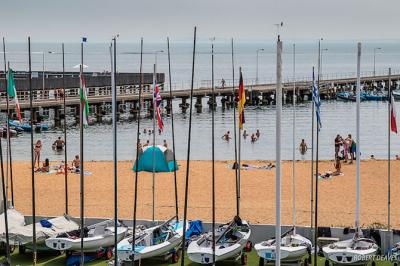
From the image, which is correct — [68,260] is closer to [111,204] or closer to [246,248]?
[246,248]

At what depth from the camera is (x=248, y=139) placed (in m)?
70.6

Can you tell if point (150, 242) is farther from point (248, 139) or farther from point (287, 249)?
point (248, 139)

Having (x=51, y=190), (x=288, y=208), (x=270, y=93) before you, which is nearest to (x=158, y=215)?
(x=288, y=208)

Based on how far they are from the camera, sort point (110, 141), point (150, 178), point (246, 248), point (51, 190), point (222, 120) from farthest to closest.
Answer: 1. point (222, 120)
2. point (110, 141)
3. point (150, 178)
4. point (51, 190)
5. point (246, 248)

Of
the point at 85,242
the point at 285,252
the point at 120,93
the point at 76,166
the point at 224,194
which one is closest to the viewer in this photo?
the point at 285,252

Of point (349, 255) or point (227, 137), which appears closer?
point (349, 255)

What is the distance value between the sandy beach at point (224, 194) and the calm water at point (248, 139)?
12.5 meters

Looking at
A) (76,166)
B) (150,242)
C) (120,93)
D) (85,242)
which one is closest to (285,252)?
(150,242)

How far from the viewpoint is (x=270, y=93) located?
105 metres

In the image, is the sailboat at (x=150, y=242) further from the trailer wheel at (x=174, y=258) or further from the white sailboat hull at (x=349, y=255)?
the white sailboat hull at (x=349, y=255)

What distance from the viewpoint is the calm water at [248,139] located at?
62.9m

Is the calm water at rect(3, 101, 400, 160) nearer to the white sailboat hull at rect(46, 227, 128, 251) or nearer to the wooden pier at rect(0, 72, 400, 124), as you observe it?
the wooden pier at rect(0, 72, 400, 124)

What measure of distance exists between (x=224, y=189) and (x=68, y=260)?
15.5 meters

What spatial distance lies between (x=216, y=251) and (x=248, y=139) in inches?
1769
